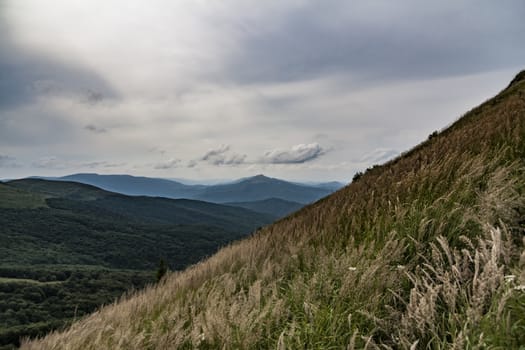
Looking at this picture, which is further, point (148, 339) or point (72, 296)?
point (72, 296)

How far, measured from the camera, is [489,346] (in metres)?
2.24

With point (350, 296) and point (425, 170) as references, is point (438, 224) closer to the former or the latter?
point (350, 296)

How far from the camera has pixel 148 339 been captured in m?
4.25

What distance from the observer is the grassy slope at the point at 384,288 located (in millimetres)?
2660

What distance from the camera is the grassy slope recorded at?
2660 millimetres

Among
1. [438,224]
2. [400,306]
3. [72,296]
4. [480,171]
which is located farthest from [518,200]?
[72,296]

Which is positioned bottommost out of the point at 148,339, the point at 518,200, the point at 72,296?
the point at 72,296

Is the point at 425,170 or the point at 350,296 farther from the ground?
the point at 425,170

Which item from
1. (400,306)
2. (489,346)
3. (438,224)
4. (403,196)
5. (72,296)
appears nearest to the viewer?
(489,346)

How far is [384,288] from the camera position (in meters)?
3.78

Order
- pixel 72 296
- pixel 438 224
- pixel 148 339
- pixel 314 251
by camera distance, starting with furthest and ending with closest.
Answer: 1. pixel 72 296
2. pixel 314 251
3. pixel 438 224
4. pixel 148 339

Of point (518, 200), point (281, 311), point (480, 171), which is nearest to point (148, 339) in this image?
point (281, 311)

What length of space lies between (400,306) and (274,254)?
3412 mm

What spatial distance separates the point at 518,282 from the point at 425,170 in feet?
15.7
